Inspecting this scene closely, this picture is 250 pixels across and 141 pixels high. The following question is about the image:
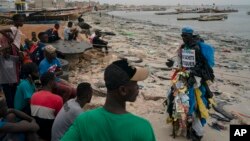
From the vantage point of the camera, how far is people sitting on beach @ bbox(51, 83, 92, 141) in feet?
11.6

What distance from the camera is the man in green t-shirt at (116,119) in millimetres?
1877

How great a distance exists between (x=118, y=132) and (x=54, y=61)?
462 cm

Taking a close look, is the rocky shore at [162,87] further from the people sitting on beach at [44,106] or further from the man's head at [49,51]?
the people sitting on beach at [44,106]

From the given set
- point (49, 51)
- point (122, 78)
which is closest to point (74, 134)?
point (122, 78)

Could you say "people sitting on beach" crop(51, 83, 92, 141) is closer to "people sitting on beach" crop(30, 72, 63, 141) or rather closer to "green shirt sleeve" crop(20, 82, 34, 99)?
"people sitting on beach" crop(30, 72, 63, 141)

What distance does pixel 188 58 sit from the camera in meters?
5.53

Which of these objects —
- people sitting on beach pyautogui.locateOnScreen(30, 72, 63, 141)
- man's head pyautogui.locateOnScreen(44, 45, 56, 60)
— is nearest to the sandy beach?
man's head pyautogui.locateOnScreen(44, 45, 56, 60)

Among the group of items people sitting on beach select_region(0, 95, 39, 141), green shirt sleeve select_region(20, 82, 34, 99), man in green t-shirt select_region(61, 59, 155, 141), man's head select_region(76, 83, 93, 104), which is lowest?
people sitting on beach select_region(0, 95, 39, 141)

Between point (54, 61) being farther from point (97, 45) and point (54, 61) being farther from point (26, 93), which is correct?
point (97, 45)

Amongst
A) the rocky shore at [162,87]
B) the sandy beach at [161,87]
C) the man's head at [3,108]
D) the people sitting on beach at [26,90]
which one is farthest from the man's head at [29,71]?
the rocky shore at [162,87]

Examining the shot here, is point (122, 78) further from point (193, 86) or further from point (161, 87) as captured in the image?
point (161, 87)

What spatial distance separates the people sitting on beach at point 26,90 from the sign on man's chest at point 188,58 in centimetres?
238

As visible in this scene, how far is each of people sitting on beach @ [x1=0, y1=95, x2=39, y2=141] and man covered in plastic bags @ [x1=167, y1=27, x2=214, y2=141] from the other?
2549 millimetres

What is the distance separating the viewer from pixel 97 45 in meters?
13.6
